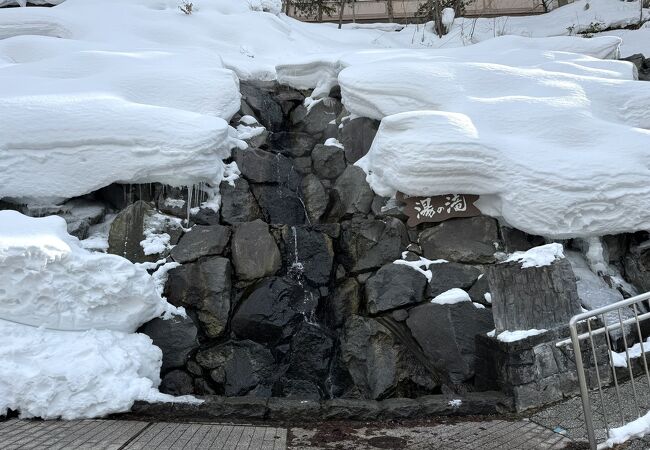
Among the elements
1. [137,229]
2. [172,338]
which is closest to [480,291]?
[172,338]

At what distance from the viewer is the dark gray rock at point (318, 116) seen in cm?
777

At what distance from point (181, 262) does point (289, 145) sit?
9.86ft

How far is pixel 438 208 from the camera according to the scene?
18.4 ft

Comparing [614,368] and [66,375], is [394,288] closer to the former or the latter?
[614,368]

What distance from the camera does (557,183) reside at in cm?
518

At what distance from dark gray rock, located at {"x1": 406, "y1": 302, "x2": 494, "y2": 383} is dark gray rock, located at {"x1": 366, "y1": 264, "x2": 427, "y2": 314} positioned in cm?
19

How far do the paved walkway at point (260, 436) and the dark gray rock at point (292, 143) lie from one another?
442 cm

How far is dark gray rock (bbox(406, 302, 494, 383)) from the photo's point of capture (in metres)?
4.79

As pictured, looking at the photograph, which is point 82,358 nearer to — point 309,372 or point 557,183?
point 309,372

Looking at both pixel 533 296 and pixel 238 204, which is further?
pixel 238 204

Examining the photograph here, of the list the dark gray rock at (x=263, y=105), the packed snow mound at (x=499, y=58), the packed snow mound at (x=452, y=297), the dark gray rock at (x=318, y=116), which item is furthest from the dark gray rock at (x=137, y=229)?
the packed snow mound at (x=499, y=58)

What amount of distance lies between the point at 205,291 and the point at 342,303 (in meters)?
1.44

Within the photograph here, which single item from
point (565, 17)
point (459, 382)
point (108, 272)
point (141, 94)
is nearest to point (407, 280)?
point (459, 382)

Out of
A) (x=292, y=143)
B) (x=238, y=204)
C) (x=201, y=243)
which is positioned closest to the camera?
(x=201, y=243)
